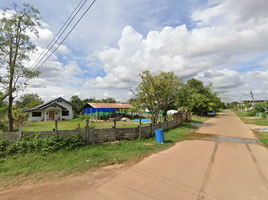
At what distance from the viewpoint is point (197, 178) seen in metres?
4.27

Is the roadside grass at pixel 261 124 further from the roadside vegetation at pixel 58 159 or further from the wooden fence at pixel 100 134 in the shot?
the wooden fence at pixel 100 134

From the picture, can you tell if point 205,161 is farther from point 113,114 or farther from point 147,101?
point 113,114

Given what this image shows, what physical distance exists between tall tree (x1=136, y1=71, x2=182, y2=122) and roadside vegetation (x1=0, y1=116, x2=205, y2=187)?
6.68 metres

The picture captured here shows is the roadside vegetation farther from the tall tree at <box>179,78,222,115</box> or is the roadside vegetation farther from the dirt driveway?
the tall tree at <box>179,78,222,115</box>

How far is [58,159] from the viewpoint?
18.2 ft

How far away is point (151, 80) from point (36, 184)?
1128cm

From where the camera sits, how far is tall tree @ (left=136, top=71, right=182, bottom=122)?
13.2 meters

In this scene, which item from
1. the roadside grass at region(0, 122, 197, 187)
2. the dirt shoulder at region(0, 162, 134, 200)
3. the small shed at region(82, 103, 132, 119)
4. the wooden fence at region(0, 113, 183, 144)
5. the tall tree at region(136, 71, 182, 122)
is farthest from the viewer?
the small shed at region(82, 103, 132, 119)

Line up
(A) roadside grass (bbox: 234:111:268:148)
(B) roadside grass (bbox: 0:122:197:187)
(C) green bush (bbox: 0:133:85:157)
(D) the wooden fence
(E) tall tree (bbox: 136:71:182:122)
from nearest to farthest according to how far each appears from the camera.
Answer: (B) roadside grass (bbox: 0:122:197:187), (C) green bush (bbox: 0:133:85:157), (D) the wooden fence, (A) roadside grass (bbox: 234:111:268:148), (E) tall tree (bbox: 136:71:182:122)

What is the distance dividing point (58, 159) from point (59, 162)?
1.10 feet

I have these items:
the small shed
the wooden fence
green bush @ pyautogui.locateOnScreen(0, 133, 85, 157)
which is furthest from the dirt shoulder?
the small shed

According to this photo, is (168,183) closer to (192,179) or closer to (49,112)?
(192,179)

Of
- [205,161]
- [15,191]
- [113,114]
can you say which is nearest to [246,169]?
[205,161]

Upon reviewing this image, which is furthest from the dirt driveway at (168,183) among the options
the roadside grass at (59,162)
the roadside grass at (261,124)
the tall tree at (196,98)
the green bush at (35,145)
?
the tall tree at (196,98)
